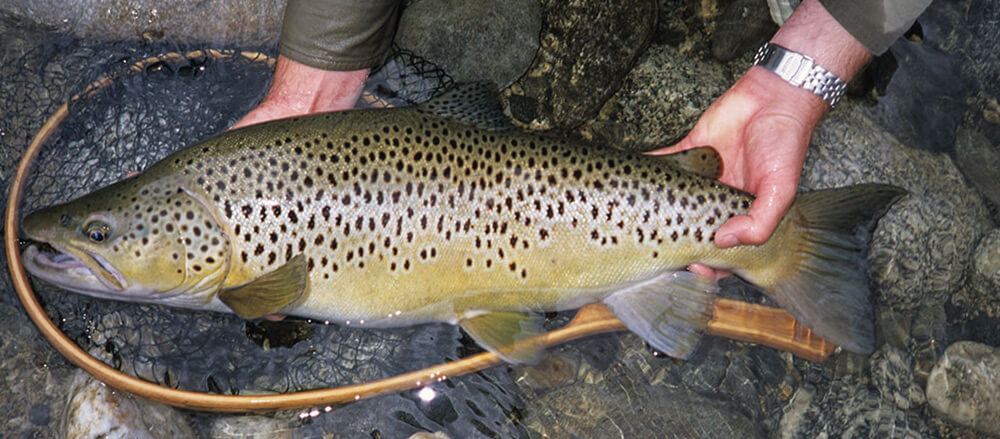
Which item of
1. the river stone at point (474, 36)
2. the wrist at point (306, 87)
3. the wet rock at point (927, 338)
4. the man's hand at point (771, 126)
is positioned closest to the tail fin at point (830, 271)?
the man's hand at point (771, 126)

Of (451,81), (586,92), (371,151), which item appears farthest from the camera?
(586,92)

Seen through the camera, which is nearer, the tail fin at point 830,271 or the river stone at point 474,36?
the tail fin at point 830,271

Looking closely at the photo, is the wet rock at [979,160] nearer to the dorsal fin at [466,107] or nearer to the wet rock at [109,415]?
the dorsal fin at [466,107]

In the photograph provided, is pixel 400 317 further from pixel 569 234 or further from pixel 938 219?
pixel 938 219

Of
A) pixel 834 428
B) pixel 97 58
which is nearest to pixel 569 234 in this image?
pixel 834 428

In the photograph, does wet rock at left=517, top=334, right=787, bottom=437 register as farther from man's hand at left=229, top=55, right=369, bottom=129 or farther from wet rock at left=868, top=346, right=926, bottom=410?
man's hand at left=229, top=55, right=369, bottom=129

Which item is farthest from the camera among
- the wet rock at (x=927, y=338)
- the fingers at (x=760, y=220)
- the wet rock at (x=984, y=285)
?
the wet rock at (x=984, y=285)

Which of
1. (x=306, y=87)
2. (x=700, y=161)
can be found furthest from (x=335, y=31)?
(x=700, y=161)
